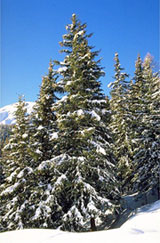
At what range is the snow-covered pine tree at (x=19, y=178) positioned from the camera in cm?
1283

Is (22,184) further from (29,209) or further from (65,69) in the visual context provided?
(65,69)

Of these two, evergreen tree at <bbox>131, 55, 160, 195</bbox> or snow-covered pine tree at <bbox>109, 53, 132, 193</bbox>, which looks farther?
snow-covered pine tree at <bbox>109, 53, 132, 193</bbox>

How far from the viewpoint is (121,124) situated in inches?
811

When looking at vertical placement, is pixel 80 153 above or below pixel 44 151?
below

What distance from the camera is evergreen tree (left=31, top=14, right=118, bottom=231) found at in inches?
412

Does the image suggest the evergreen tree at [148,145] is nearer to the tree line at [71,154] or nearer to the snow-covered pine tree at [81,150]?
the tree line at [71,154]

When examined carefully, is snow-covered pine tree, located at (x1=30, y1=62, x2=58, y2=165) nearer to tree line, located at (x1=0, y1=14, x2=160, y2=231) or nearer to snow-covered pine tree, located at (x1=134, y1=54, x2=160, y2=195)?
tree line, located at (x1=0, y1=14, x2=160, y2=231)

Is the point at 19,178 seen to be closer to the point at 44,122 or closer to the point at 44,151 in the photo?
the point at 44,151

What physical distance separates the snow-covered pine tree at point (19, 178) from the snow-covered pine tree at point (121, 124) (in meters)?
9.99

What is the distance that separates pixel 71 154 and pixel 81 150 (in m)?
0.75

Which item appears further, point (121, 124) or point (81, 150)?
point (121, 124)

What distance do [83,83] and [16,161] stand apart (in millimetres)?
8729

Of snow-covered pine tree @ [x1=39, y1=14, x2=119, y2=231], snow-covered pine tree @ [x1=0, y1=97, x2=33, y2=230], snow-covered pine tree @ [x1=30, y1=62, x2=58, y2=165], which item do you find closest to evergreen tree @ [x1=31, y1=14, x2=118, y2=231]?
snow-covered pine tree @ [x1=39, y1=14, x2=119, y2=231]

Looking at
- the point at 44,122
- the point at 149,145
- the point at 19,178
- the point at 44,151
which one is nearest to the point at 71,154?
the point at 44,151
